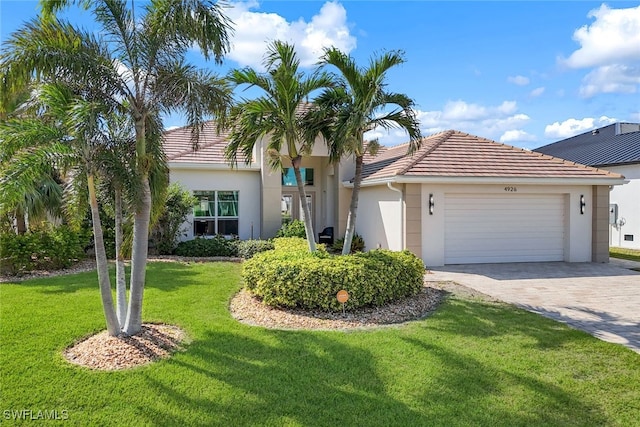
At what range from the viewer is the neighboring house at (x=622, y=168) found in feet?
71.1

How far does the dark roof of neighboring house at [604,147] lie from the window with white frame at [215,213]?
67.1 ft

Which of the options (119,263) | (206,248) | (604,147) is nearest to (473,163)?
(206,248)

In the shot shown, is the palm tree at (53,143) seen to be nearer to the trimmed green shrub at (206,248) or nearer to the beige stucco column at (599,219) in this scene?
the trimmed green shrub at (206,248)

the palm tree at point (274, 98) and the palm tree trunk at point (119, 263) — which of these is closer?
the palm tree trunk at point (119, 263)

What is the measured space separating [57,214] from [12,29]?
33.4 ft

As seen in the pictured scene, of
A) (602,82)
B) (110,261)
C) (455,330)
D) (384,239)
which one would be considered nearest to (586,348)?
(455,330)

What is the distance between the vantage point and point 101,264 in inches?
241

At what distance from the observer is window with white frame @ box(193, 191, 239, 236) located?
17.5m

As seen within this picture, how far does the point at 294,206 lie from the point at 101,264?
51.5 feet

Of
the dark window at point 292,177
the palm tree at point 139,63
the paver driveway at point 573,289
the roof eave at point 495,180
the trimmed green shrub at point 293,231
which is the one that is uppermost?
the palm tree at point 139,63

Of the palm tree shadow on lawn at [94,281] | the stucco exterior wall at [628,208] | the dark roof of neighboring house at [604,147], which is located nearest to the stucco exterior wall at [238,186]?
the palm tree shadow on lawn at [94,281]

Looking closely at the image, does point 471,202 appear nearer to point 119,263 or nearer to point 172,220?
point 172,220

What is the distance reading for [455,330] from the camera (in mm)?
7184

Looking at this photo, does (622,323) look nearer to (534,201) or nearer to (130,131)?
A: (534,201)
